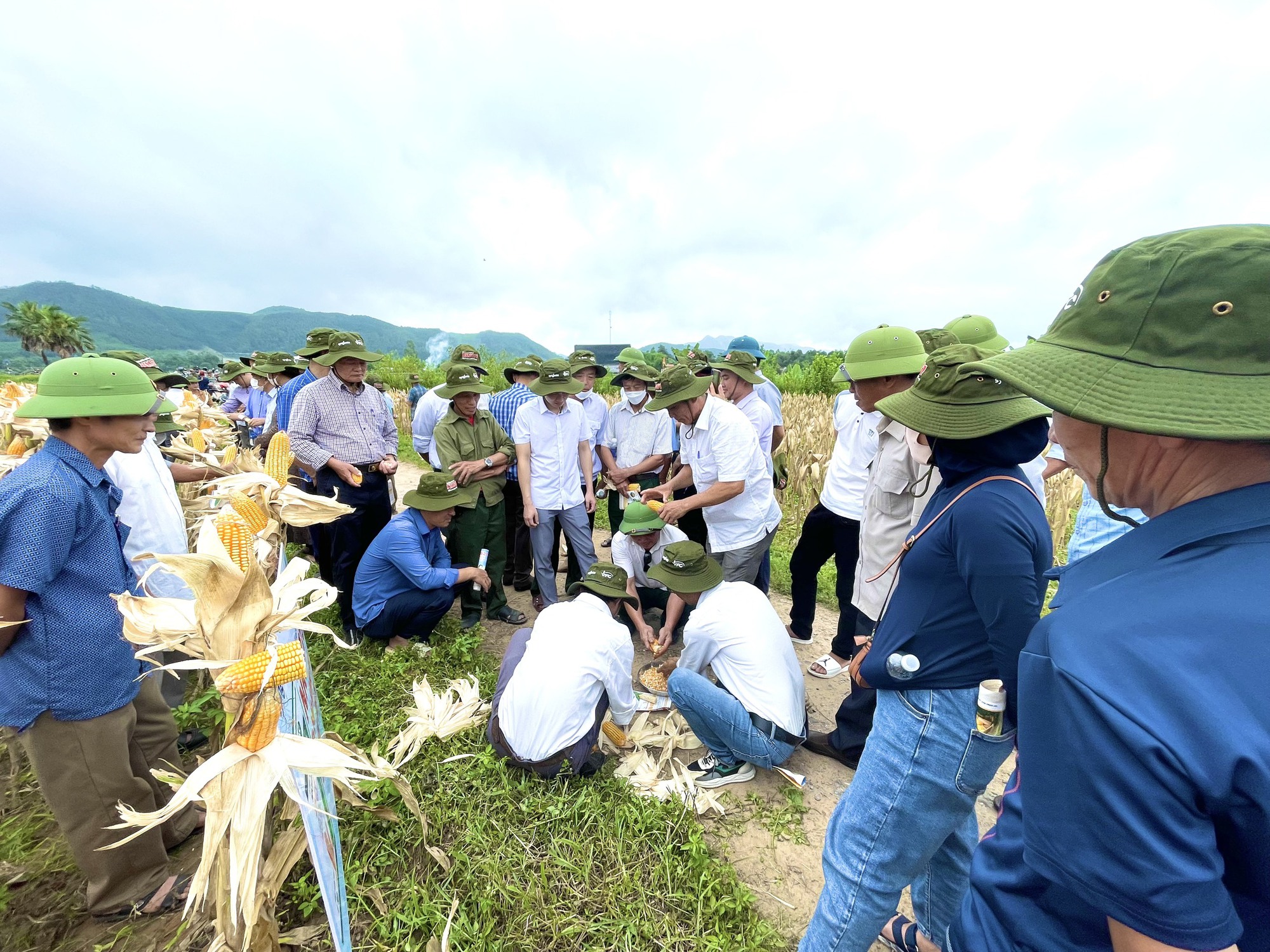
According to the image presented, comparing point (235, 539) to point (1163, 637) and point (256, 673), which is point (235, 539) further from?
point (1163, 637)

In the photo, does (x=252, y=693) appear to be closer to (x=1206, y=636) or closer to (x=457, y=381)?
(x=1206, y=636)

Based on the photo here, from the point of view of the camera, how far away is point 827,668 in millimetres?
3914

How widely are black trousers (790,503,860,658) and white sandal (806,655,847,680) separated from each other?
104 mm

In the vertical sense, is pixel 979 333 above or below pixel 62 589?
above

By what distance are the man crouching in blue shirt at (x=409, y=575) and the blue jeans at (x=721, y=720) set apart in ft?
6.75

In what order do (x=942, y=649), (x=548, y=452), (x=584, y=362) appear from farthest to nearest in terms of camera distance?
(x=584, y=362) < (x=548, y=452) < (x=942, y=649)

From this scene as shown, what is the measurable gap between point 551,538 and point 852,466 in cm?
264

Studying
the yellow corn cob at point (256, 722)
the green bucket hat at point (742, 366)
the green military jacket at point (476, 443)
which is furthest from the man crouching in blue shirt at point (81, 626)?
the green bucket hat at point (742, 366)

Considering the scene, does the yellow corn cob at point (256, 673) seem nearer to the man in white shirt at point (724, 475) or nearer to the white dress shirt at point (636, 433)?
the man in white shirt at point (724, 475)

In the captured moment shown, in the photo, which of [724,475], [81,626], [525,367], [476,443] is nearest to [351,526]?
[476,443]

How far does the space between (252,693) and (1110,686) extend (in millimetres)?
1845

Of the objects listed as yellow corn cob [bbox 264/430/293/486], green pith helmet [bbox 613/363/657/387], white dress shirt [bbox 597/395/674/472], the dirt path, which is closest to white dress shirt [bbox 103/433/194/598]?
yellow corn cob [bbox 264/430/293/486]

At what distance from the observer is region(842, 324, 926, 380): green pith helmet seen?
8.54 feet

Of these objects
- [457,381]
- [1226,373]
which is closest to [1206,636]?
[1226,373]
